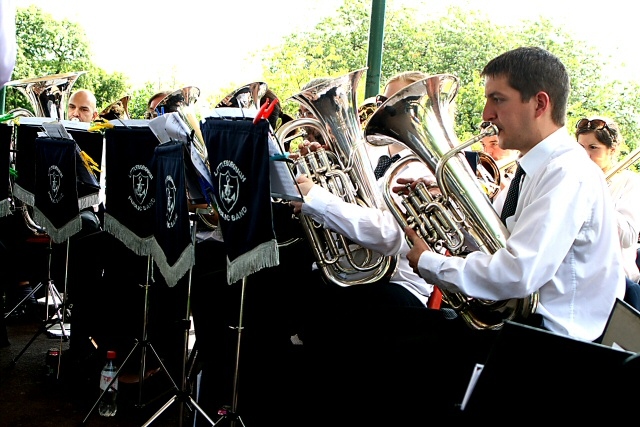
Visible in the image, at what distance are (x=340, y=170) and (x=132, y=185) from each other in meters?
1.00

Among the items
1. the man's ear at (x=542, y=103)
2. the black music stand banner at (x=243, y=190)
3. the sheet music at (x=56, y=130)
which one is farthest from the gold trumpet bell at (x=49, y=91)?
the man's ear at (x=542, y=103)

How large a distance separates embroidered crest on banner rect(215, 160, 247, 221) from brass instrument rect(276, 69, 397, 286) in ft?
2.14

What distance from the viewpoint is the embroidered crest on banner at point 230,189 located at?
2339 mm

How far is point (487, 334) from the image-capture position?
2.30 meters

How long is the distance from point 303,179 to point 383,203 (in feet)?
1.22

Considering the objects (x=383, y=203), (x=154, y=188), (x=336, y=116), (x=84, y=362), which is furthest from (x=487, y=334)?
(x=84, y=362)

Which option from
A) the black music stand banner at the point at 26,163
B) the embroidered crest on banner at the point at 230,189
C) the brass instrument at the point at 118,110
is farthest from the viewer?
the brass instrument at the point at 118,110

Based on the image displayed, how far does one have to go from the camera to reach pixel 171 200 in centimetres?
279

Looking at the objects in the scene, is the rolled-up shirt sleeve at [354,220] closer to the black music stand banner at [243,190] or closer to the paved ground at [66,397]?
the black music stand banner at [243,190]

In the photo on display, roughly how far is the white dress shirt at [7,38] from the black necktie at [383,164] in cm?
212

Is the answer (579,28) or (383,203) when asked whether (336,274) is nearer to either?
(383,203)

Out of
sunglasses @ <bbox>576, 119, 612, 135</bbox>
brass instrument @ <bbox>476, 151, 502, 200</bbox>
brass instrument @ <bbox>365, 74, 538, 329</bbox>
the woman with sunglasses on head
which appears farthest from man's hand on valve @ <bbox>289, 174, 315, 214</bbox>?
sunglasses @ <bbox>576, 119, 612, 135</bbox>

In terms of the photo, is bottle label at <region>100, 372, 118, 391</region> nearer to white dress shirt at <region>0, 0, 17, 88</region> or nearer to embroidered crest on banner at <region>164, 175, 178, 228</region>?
embroidered crest on banner at <region>164, 175, 178, 228</region>

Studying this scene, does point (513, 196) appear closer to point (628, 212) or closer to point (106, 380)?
point (628, 212)
